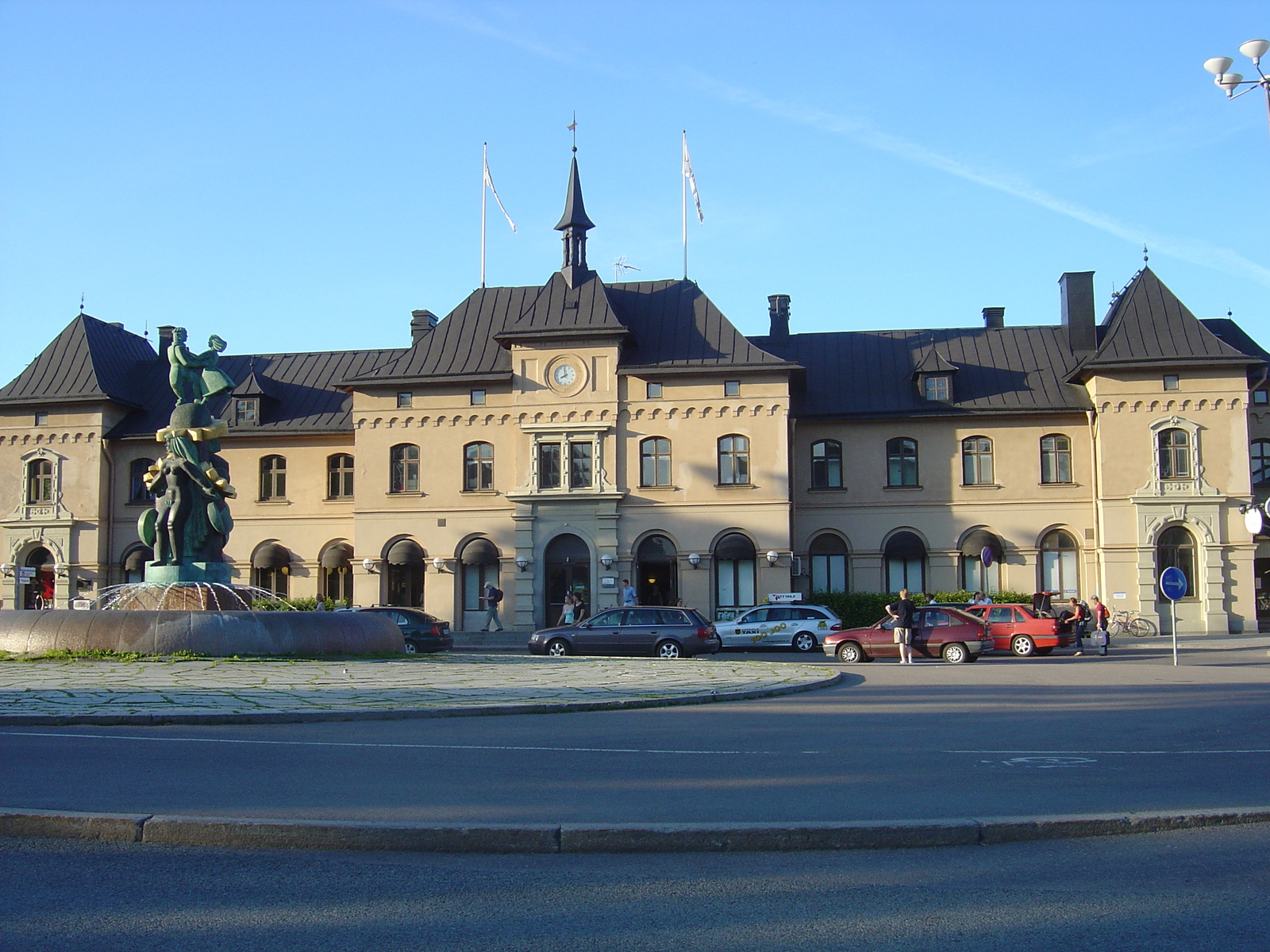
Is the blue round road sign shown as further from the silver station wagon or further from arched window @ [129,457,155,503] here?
arched window @ [129,457,155,503]

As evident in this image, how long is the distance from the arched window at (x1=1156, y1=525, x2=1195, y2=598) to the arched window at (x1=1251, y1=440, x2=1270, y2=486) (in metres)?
6.43

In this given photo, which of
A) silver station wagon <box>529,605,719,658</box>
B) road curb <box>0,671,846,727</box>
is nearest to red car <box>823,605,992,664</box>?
silver station wagon <box>529,605,719,658</box>

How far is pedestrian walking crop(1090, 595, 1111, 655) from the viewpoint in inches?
1239

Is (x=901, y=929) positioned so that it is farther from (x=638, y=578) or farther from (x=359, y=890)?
(x=638, y=578)

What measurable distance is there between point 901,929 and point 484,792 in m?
3.76

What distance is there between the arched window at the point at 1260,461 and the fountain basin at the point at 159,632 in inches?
1435

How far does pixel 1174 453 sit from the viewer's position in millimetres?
38906

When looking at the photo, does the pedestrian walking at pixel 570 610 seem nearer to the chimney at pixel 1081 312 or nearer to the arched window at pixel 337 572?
the arched window at pixel 337 572

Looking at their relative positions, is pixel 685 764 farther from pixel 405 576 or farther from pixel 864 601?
pixel 405 576

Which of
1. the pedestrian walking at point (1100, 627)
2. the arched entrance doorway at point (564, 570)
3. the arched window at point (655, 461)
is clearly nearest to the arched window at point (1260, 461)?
the pedestrian walking at point (1100, 627)

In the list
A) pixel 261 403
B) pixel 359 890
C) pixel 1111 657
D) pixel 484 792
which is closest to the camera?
pixel 359 890

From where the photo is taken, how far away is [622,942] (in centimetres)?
550

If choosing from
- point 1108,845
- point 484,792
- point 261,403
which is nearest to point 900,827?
point 1108,845

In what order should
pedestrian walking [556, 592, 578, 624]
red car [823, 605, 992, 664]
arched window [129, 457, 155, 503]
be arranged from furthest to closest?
arched window [129, 457, 155, 503]
pedestrian walking [556, 592, 578, 624]
red car [823, 605, 992, 664]
